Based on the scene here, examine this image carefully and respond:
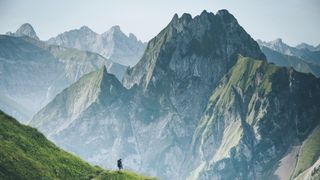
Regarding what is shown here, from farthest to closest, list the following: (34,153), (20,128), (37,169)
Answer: (20,128) < (34,153) < (37,169)

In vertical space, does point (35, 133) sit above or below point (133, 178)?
above

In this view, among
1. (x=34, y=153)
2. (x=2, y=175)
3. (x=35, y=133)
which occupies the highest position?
(x=35, y=133)

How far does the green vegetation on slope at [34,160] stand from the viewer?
513 feet

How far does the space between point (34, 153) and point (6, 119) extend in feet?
67.4

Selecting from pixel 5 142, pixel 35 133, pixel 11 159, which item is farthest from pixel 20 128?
pixel 11 159

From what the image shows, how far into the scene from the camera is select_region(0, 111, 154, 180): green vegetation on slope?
156 meters

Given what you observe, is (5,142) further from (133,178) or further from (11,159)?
(133,178)

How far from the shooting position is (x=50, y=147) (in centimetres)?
18925

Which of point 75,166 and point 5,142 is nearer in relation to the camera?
point 5,142

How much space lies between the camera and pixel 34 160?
552 ft

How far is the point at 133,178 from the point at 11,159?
133 ft

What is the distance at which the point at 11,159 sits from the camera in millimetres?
157625

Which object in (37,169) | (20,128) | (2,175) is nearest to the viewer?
(2,175)

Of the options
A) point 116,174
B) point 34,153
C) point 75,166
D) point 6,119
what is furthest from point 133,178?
point 6,119
